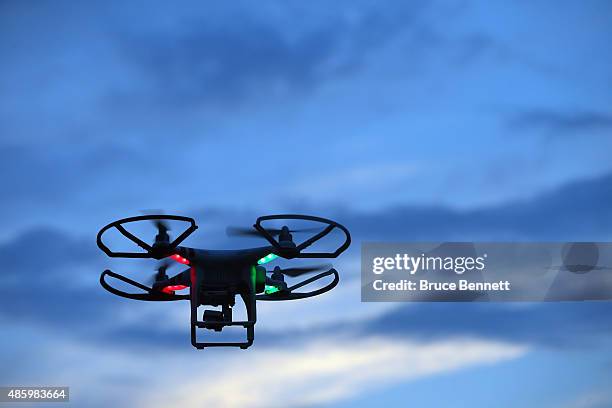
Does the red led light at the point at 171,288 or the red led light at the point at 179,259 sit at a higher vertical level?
the red led light at the point at 179,259

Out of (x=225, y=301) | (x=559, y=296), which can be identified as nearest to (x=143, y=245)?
(x=225, y=301)

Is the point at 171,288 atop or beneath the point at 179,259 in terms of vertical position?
beneath

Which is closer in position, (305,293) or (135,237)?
(135,237)

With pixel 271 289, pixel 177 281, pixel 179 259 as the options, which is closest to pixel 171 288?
pixel 177 281

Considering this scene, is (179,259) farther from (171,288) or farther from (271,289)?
(271,289)

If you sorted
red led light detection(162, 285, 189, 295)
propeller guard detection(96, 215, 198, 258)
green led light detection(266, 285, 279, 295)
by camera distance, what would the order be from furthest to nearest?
red led light detection(162, 285, 189, 295) < green led light detection(266, 285, 279, 295) < propeller guard detection(96, 215, 198, 258)

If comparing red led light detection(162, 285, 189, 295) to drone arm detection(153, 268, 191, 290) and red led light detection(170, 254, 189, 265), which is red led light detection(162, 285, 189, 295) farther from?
red led light detection(170, 254, 189, 265)

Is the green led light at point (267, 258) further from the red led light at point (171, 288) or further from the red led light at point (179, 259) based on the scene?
the red led light at point (171, 288)

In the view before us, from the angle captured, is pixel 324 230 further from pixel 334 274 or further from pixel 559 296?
pixel 559 296
